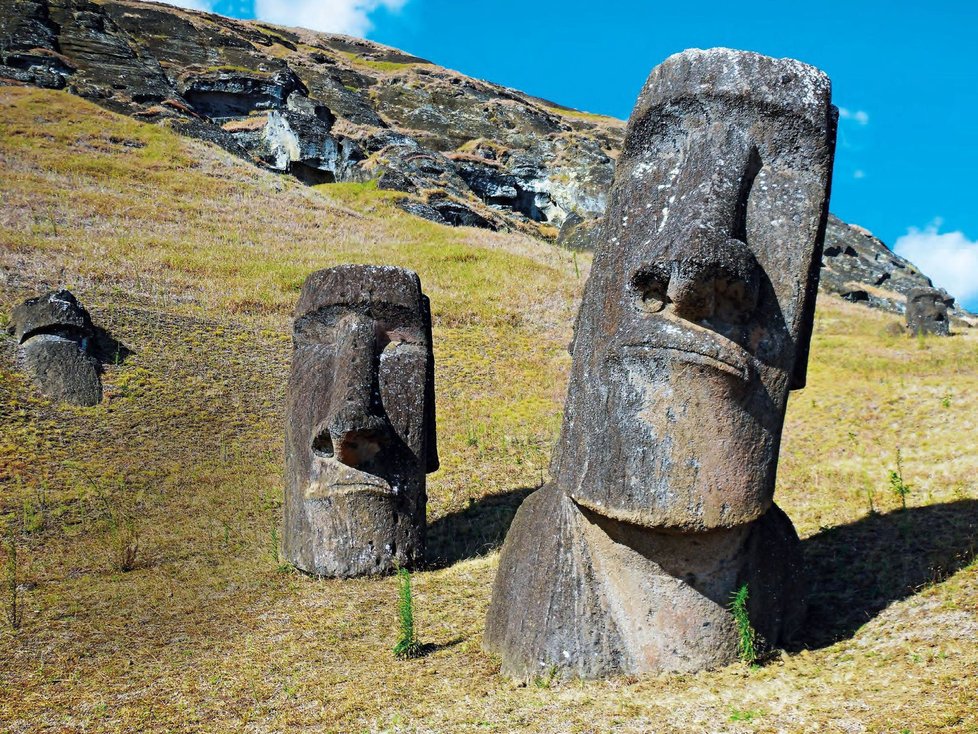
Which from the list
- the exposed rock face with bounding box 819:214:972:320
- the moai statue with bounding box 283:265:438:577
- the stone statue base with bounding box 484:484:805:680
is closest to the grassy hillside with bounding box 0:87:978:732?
the stone statue base with bounding box 484:484:805:680

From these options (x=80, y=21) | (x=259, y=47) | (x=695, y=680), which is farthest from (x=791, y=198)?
(x=259, y=47)

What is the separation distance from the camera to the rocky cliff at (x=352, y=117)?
138ft

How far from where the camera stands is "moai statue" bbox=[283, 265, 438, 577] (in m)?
8.21

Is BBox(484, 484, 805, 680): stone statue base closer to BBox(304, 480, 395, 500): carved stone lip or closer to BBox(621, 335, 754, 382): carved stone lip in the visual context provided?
BBox(621, 335, 754, 382): carved stone lip

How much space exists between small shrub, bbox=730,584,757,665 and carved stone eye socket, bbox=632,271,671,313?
5.16 ft

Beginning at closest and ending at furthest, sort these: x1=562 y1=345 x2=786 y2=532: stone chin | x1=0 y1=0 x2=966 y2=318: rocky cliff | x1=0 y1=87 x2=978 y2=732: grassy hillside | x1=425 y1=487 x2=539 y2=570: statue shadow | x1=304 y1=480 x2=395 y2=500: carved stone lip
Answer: x1=562 y1=345 x2=786 y2=532: stone chin → x1=0 y1=87 x2=978 y2=732: grassy hillside → x1=304 y1=480 x2=395 y2=500: carved stone lip → x1=425 y1=487 x2=539 y2=570: statue shadow → x1=0 y1=0 x2=966 y2=318: rocky cliff

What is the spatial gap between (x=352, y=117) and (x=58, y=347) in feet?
170

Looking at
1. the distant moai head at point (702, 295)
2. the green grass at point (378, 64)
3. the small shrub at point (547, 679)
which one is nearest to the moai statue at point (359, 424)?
the distant moai head at point (702, 295)

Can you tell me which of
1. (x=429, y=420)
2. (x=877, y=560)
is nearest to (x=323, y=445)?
(x=429, y=420)

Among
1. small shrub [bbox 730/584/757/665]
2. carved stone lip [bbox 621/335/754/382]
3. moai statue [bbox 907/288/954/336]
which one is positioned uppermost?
moai statue [bbox 907/288/954/336]

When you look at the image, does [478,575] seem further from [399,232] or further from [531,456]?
[399,232]

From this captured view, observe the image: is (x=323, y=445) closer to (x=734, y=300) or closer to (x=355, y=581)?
(x=355, y=581)

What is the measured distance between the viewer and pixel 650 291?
5.02m

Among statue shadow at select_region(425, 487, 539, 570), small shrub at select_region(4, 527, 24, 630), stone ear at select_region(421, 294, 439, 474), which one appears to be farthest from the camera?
statue shadow at select_region(425, 487, 539, 570)
